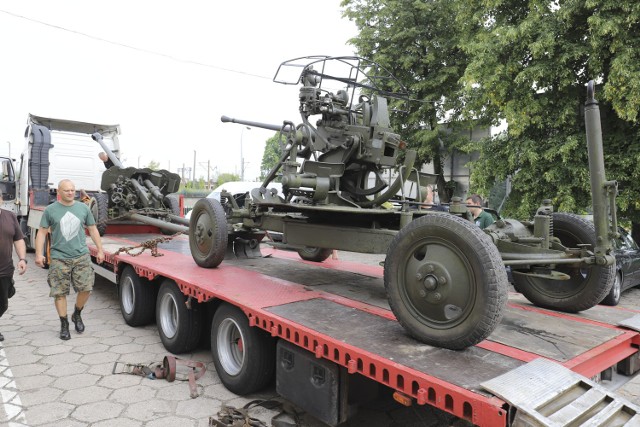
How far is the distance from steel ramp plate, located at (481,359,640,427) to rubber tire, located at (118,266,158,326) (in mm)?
4550

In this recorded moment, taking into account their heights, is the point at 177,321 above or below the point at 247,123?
below

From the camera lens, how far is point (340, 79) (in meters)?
4.92

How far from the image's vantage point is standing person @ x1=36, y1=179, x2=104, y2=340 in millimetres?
5262

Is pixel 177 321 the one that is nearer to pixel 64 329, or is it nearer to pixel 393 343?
pixel 64 329

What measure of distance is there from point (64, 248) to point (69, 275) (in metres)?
0.32

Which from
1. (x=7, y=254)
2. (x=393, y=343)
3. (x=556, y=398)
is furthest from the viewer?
(x=7, y=254)

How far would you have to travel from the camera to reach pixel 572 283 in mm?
3996

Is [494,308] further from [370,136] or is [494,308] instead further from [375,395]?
[370,136]

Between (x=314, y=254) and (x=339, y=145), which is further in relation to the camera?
(x=314, y=254)

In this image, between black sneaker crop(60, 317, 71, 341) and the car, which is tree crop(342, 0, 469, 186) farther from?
black sneaker crop(60, 317, 71, 341)

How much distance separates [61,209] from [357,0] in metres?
13.6

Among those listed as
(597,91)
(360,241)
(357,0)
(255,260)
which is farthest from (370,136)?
(357,0)

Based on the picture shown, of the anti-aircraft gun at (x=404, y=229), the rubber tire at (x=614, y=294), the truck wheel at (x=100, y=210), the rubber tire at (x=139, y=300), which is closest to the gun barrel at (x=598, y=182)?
the anti-aircraft gun at (x=404, y=229)

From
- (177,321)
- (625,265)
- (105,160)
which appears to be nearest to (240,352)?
(177,321)
